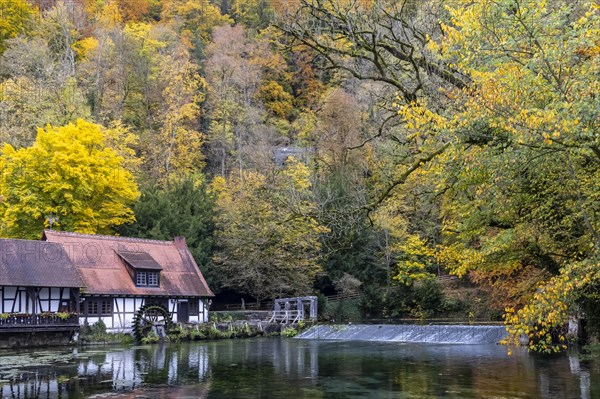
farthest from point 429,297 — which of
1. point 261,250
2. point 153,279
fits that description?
point 153,279

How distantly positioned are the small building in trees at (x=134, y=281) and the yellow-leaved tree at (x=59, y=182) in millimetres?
2877

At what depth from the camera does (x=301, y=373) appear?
2111 centimetres

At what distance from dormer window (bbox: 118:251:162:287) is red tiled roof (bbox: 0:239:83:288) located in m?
3.99

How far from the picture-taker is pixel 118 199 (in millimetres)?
43875

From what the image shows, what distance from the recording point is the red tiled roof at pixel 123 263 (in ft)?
125

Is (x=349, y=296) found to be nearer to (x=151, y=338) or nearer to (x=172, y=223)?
(x=172, y=223)

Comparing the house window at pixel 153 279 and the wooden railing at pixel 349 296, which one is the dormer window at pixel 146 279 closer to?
the house window at pixel 153 279

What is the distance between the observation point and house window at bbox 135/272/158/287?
1569 inches

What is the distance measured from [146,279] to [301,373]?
2129 cm

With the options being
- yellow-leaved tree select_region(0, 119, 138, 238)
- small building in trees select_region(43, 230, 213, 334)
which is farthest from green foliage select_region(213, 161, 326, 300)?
yellow-leaved tree select_region(0, 119, 138, 238)

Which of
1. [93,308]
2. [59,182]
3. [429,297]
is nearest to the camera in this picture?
[93,308]

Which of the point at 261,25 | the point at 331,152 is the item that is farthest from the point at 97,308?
the point at 261,25

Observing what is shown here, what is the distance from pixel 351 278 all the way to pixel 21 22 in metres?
43.0

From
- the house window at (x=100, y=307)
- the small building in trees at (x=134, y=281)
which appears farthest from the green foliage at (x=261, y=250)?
the house window at (x=100, y=307)
